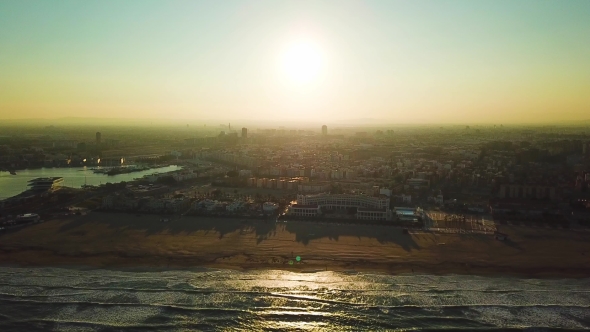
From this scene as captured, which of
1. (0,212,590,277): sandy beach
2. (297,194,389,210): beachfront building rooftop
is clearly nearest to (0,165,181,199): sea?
(0,212,590,277): sandy beach

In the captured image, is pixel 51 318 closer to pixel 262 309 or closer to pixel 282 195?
pixel 262 309

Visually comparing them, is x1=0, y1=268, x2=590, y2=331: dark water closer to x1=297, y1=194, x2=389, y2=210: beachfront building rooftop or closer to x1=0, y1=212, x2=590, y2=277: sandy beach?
x1=0, y1=212, x2=590, y2=277: sandy beach

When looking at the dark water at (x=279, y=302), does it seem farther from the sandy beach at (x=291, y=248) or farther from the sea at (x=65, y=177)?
the sea at (x=65, y=177)

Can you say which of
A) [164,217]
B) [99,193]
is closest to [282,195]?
[164,217]

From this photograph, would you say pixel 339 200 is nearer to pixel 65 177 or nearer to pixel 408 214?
pixel 408 214

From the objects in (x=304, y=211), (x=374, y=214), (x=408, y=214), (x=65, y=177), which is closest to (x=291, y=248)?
(x=304, y=211)

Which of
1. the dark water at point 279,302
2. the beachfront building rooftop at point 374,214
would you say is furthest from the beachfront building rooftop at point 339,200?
the dark water at point 279,302
